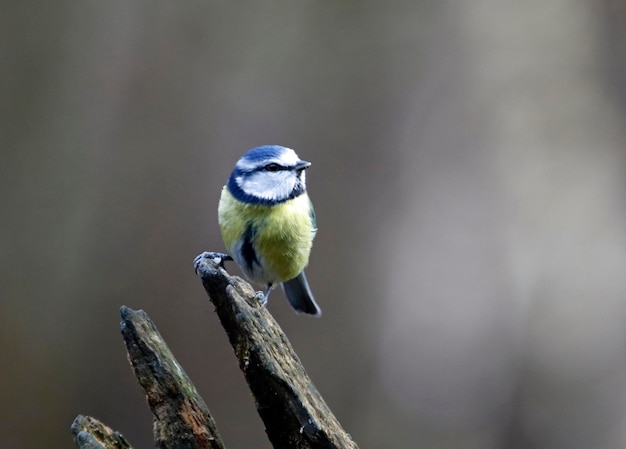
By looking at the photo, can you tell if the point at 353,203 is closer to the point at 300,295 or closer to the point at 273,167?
the point at 300,295

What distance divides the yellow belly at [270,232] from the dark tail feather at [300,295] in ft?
0.93

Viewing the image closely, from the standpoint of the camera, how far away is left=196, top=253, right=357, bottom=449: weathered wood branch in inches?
43.4

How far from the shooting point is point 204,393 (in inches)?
100

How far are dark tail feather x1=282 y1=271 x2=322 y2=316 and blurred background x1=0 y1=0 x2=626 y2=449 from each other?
609 millimetres

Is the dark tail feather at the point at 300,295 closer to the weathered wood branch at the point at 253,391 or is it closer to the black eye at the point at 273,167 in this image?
the black eye at the point at 273,167

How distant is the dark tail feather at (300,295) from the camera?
6.36 feet

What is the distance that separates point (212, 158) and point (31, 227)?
71 cm

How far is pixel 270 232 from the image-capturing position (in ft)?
5.13

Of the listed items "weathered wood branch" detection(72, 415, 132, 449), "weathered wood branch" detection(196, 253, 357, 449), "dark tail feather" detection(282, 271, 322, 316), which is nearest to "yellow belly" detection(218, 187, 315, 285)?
"dark tail feather" detection(282, 271, 322, 316)

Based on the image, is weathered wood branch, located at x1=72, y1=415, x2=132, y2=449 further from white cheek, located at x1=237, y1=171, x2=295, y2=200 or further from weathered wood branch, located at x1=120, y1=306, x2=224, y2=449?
white cheek, located at x1=237, y1=171, x2=295, y2=200

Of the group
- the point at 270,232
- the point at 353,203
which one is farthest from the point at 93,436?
the point at 353,203

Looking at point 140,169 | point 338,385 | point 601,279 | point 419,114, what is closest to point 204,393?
point 338,385

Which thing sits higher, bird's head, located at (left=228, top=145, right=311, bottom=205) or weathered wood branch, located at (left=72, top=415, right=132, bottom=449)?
bird's head, located at (left=228, top=145, right=311, bottom=205)

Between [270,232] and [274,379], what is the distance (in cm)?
52
